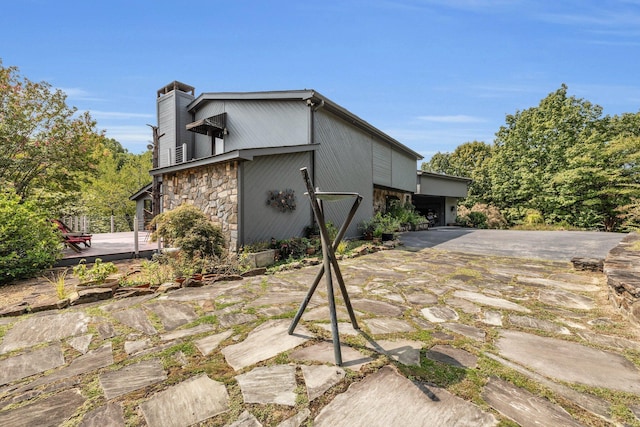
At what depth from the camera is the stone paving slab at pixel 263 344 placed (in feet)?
6.57

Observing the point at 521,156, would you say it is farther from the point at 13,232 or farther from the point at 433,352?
the point at 13,232

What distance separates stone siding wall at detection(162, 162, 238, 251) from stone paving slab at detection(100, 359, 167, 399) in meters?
4.24

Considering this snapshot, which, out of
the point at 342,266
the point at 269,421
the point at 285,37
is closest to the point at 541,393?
the point at 269,421

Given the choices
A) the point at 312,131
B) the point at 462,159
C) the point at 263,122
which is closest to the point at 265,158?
the point at 312,131

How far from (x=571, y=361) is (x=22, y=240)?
8227 mm

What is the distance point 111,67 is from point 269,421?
1212 cm

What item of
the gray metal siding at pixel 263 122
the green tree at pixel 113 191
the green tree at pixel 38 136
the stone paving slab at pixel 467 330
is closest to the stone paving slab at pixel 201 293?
the stone paving slab at pixel 467 330

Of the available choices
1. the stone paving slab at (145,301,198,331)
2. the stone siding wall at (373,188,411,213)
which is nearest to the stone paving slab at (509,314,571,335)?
the stone paving slab at (145,301,198,331)

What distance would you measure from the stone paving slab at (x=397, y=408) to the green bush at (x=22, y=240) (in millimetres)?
6563

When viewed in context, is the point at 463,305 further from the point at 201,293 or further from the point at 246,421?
the point at 201,293

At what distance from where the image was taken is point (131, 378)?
178 cm

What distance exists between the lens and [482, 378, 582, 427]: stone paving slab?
138cm

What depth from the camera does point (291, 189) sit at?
7.35m

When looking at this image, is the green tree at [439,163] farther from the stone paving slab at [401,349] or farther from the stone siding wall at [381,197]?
the stone paving slab at [401,349]
